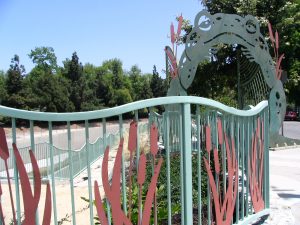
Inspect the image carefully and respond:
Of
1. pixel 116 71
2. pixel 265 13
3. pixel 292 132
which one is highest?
pixel 116 71

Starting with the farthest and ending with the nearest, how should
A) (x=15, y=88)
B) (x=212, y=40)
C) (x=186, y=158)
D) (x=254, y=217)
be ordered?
(x=15, y=88) → (x=212, y=40) → (x=254, y=217) → (x=186, y=158)

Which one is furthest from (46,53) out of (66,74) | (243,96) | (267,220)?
(267,220)

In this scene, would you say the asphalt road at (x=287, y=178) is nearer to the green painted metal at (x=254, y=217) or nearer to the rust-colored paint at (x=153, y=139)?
the green painted metal at (x=254, y=217)

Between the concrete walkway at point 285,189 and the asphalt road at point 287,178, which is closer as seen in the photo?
the concrete walkway at point 285,189

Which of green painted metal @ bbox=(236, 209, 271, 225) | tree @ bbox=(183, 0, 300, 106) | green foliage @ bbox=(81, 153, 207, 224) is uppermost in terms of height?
tree @ bbox=(183, 0, 300, 106)

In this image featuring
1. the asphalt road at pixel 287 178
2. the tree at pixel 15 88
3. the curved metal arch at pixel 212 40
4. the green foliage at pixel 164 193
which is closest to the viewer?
the green foliage at pixel 164 193

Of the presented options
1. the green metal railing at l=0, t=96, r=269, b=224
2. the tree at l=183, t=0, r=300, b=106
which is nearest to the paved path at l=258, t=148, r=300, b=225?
the green metal railing at l=0, t=96, r=269, b=224

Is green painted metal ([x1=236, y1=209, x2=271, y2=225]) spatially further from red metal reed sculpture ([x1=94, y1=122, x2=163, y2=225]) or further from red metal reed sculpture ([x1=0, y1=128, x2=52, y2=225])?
red metal reed sculpture ([x1=0, y1=128, x2=52, y2=225])

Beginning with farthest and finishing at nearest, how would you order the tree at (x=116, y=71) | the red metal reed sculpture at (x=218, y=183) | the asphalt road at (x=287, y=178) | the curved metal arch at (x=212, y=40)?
the tree at (x=116, y=71), the curved metal arch at (x=212, y=40), the asphalt road at (x=287, y=178), the red metal reed sculpture at (x=218, y=183)

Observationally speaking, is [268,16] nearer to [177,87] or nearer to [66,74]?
[177,87]

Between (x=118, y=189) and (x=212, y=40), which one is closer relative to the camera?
(x=118, y=189)

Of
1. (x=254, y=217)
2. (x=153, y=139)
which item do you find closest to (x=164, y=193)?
(x=254, y=217)

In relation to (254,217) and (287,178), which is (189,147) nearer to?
(254,217)

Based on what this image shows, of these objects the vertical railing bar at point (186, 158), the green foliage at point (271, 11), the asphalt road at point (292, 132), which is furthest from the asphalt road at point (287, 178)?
the asphalt road at point (292, 132)
